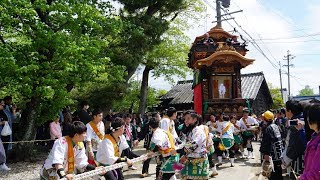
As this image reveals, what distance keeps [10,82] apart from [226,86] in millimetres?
10175

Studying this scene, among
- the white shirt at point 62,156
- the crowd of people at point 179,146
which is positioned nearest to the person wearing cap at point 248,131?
A: the crowd of people at point 179,146

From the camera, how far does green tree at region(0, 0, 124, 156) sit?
11.0 meters

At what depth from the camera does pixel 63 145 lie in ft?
16.8

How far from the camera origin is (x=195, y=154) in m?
7.11

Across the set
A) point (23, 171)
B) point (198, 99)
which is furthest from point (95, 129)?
point (198, 99)

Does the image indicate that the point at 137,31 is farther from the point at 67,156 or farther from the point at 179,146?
the point at 67,156

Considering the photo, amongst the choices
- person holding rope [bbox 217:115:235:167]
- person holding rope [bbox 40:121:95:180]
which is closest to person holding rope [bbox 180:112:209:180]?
person holding rope [bbox 40:121:95:180]

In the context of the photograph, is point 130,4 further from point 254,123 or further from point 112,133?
point 112,133

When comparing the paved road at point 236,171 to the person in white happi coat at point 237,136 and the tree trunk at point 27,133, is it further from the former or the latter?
the tree trunk at point 27,133

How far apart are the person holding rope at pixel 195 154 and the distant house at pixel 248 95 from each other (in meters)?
18.3

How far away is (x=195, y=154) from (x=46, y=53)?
7.35 metres

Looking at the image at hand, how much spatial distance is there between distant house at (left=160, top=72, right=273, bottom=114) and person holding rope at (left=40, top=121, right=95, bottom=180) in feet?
67.8

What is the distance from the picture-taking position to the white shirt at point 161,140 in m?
6.90

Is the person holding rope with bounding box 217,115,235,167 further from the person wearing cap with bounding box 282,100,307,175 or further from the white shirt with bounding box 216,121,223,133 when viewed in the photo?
the person wearing cap with bounding box 282,100,307,175
